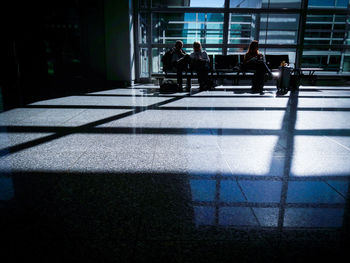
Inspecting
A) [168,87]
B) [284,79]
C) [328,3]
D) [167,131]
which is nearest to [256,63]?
[284,79]

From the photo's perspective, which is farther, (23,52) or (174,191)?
(23,52)

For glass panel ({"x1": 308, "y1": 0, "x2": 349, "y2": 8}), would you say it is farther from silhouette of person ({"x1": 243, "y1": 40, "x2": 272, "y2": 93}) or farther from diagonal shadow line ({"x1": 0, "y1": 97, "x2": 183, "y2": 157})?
diagonal shadow line ({"x1": 0, "y1": 97, "x2": 183, "y2": 157})

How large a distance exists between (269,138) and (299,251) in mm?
1982

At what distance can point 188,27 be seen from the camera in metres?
9.51

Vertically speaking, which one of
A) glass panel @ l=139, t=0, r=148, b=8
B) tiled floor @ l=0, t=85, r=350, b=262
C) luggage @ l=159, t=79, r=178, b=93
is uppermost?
glass panel @ l=139, t=0, r=148, b=8

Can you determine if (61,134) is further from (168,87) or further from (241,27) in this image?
(241,27)

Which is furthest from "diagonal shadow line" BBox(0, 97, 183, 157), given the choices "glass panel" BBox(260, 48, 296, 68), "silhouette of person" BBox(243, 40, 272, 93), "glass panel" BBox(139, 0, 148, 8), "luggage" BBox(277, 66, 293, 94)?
"glass panel" BBox(260, 48, 296, 68)

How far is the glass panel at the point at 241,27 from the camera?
9.16m

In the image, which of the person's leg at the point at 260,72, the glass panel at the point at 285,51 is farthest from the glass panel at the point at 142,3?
the person's leg at the point at 260,72

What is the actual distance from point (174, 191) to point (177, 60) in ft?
20.1

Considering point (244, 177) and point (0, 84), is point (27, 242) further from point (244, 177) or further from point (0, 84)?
point (0, 84)

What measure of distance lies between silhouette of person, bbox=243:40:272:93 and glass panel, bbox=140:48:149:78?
3.80m

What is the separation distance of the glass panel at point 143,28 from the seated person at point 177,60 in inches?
92.9

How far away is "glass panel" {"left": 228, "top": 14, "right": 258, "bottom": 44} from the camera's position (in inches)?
361
